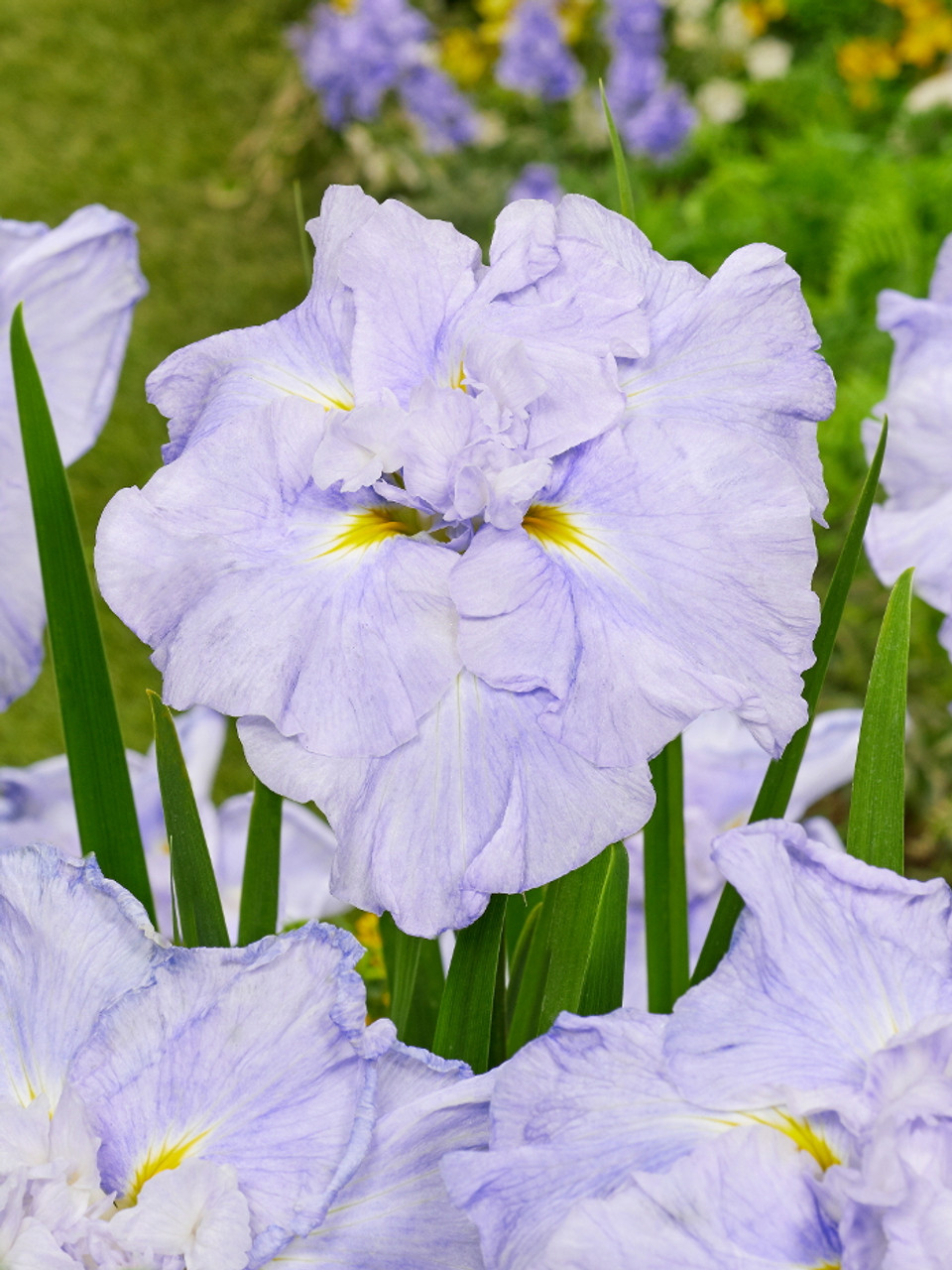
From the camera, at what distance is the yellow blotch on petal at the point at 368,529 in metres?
0.45

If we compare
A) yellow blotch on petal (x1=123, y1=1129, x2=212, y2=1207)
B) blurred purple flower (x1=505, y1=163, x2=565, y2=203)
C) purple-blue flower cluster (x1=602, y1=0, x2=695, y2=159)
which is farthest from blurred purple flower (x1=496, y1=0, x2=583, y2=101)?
yellow blotch on petal (x1=123, y1=1129, x2=212, y2=1207)

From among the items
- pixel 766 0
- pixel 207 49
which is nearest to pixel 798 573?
pixel 766 0

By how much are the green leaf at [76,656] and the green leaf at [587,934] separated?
0.60ft

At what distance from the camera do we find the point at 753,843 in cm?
40

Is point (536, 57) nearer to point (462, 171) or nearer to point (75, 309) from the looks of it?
point (462, 171)

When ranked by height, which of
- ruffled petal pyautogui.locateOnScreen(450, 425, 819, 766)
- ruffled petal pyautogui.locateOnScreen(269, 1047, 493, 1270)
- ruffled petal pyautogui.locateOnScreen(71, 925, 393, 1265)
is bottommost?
ruffled petal pyautogui.locateOnScreen(269, 1047, 493, 1270)

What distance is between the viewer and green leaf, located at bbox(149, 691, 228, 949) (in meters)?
0.49

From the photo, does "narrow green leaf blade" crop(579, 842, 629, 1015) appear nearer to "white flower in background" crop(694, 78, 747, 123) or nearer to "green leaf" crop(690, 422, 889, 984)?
"green leaf" crop(690, 422, 889, 984)

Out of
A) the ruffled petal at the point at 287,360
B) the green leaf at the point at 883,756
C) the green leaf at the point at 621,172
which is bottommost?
the green leaf at the point at 883,756

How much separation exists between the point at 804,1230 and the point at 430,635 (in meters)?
0.20

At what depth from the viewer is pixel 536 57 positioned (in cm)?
321

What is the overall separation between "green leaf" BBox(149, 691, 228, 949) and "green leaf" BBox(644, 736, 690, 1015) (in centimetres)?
18

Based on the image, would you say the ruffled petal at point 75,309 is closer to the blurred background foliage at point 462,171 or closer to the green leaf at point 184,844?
the green leaf at point 184,844

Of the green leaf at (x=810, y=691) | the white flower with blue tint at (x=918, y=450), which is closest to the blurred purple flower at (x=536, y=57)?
the white flower with blue tint at (x=918, y=450)
